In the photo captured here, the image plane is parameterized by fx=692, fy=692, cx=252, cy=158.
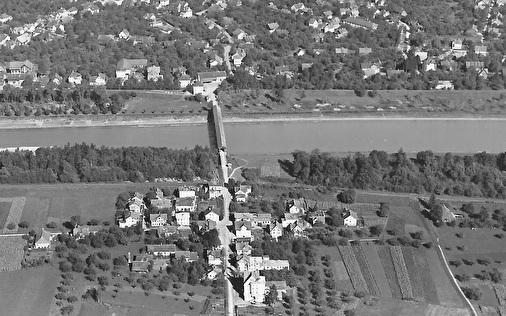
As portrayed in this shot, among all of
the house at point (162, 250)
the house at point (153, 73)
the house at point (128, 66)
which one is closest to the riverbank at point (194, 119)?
the house at point (153, 73)

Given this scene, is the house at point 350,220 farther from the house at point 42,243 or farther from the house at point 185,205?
the house at point 42,243

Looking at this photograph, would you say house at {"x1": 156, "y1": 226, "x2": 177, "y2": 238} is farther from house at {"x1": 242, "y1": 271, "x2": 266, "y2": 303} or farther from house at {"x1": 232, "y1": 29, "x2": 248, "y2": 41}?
house at {"x1": 232, "y1": 29, "x2": 248, "y2": 41}

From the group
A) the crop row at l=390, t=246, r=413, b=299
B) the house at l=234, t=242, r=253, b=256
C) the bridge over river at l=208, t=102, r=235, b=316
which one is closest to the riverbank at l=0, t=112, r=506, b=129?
the bridge over river at l=208, t=102, r=235, b=316

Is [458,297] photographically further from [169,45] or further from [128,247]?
[169,45]

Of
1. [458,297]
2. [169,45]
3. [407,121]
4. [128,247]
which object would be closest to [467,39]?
[407,121]

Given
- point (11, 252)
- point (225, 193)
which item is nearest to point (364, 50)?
point (225, 193)

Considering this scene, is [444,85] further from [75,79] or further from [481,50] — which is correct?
[75,79]
